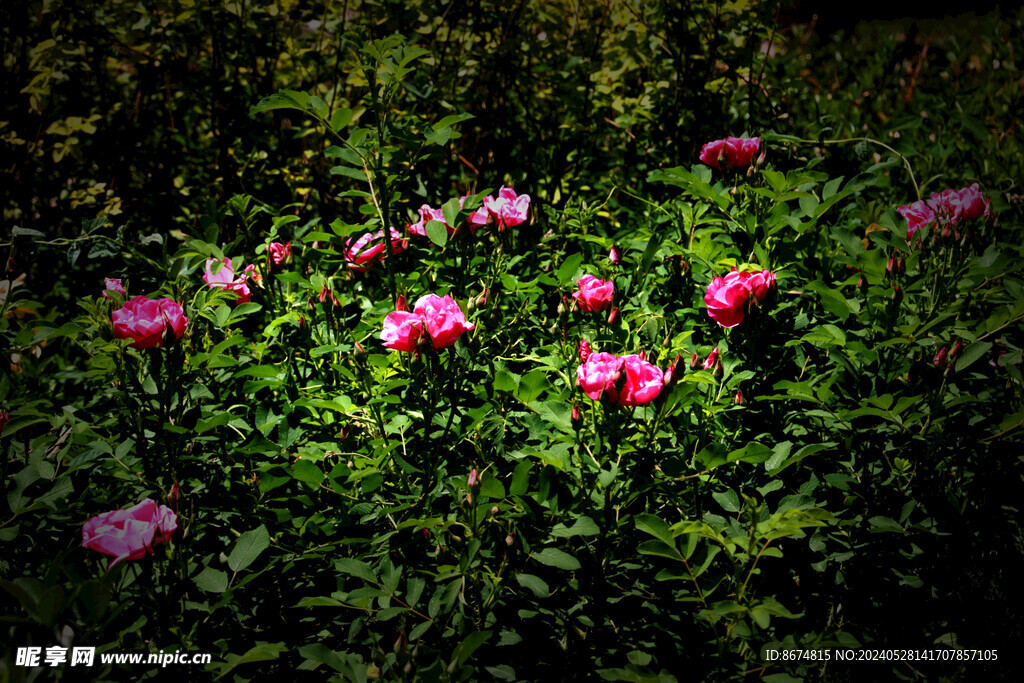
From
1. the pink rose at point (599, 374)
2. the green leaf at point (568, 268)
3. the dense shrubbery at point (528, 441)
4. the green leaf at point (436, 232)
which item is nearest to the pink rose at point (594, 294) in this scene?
the dense shrubbery at point (528, 441)

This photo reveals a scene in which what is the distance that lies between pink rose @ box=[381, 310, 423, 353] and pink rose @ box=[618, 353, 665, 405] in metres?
0.47

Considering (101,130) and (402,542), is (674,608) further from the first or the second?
(101,130)

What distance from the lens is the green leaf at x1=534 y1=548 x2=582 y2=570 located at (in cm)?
117

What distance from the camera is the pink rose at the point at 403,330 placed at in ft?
4.30

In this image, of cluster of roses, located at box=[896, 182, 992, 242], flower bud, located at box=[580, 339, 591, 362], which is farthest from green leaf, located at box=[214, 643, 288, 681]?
cluster of roses, located at box=[896, 182, 992, 242]

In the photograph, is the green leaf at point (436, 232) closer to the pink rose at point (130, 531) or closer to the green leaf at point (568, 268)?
the green leaf at point (568, 268)

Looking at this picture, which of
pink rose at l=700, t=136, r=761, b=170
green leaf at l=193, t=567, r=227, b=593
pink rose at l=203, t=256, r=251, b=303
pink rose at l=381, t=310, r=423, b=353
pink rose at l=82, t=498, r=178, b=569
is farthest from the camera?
pink rose at l=700, t=136, r=761, b=170

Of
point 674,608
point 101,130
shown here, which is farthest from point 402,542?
point 101,130

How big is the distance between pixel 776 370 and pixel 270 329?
1.56 m

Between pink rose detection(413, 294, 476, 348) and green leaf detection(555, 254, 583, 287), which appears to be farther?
green leaf detection(555, 254, 583, 287)

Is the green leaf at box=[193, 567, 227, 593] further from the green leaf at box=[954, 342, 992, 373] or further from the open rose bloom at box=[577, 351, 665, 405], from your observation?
the green leaf at box=[954, 342, 992, 373]

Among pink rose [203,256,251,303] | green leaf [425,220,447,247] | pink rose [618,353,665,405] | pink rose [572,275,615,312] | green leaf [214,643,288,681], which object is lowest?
green leaf [214,643,288,681]

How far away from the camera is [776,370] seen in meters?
1.79

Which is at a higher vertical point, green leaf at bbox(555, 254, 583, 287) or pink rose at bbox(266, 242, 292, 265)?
green leaf at bbox(555, 254, 583, 287)
